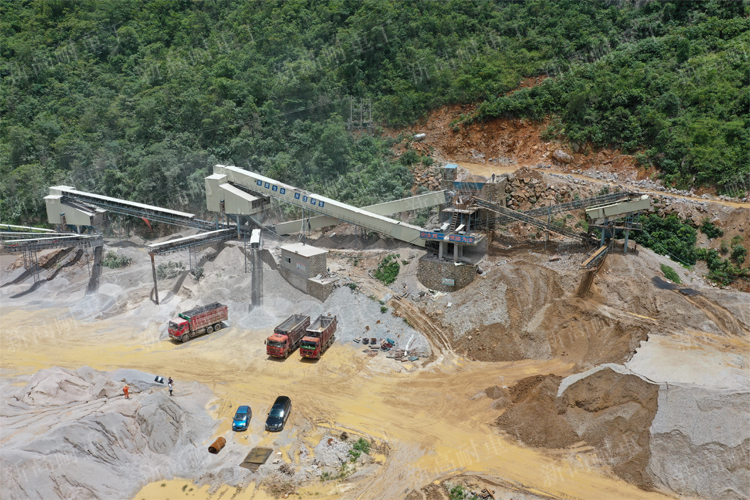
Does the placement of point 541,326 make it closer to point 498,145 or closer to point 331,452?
point 331,452

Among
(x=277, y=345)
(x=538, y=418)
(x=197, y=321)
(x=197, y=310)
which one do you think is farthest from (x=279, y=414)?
(x=197, y=310)

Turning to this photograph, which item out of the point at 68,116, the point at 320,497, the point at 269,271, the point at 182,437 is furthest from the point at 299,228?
the point at 68,116

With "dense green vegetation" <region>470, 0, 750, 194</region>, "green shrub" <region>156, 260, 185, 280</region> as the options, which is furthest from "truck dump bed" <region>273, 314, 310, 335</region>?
"dense green vegetation" <region>470, 0, 750, 194</region>

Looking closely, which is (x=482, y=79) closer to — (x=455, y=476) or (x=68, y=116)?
(x=455, y=476)

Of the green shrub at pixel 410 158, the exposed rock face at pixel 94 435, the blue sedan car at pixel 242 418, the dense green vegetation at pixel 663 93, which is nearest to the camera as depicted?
the exposed rock face at pixel 94 435

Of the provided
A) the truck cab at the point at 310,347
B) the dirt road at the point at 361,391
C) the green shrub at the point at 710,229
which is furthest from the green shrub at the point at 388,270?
the green shrub at the point at 710,229

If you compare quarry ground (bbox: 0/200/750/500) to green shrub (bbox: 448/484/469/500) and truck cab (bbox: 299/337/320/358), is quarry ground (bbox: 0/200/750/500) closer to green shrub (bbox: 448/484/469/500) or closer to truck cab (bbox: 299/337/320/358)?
green shrub (bbox: 448/484/469/500)

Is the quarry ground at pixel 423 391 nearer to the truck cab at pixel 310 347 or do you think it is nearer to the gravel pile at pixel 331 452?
the gravel pile at pixel 331 452
